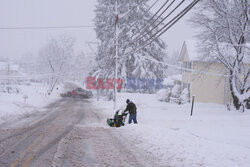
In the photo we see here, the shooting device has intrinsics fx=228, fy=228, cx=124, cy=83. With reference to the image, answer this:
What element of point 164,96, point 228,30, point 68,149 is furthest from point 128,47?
point 68,149

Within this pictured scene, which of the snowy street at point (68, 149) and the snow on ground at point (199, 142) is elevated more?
the snow on ground at point (199, 142)

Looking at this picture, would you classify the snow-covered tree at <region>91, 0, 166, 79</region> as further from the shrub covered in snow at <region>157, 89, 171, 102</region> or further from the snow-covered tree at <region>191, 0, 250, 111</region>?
the snow-covered tree at <region>191, 0, 250, 111</region>

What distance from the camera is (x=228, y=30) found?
1683cm

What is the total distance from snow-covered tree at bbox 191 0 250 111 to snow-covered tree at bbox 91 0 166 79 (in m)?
10.8

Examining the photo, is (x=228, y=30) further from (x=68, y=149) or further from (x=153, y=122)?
(x=68, y=149)

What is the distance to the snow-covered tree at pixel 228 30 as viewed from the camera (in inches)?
623

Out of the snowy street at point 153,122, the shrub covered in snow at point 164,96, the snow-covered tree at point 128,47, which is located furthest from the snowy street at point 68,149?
the snow-covered tree at point 128,47

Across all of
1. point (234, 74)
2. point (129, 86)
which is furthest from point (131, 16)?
point (234, 74)

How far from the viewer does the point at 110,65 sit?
30.3 m

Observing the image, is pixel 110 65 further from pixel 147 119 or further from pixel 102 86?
pixel 147 119

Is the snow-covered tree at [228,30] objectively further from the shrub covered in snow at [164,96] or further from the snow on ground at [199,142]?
the shrub covered in snow at [164,96]

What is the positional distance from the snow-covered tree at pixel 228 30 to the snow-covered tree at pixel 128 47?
10778 mm

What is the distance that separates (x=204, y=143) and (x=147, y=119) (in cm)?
770

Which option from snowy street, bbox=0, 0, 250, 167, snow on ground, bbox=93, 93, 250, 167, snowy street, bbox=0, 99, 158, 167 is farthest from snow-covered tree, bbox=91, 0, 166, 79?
snowy street, bbox=0, 99, 158, 167
